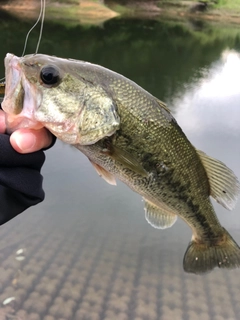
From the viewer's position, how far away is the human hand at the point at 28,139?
1.76 meters

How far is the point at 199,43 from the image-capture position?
28.4 meters

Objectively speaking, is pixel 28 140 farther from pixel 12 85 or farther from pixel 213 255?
pixel 213 255

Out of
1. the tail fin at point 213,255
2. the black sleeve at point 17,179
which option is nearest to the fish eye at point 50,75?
the black sleeve at point 17,179

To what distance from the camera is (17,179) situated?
6.21 feet

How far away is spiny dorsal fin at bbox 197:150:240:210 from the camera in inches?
94.9

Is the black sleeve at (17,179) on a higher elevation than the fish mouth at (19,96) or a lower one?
lower

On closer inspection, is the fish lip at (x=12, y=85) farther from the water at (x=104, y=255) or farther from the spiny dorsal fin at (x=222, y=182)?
the water at (x=104, y=255)

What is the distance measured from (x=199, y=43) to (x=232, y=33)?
25.3ft

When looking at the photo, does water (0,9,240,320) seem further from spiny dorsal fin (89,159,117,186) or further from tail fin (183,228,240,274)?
spiny dorsal fin (89,159,117,186)

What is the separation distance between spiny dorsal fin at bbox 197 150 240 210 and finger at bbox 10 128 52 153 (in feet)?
3.82

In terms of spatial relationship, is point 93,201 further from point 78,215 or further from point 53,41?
point 53,41

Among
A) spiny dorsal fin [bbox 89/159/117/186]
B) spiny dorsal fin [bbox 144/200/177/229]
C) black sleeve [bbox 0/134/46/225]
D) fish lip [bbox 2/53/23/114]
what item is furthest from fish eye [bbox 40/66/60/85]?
spiny dorsal fin [bbox 144/200/177/229]

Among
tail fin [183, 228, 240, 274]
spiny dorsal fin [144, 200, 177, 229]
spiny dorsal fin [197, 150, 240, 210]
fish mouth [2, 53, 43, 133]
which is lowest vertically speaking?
tail fin [183, 228, 240, 274]

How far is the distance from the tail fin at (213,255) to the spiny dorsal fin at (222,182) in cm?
40
